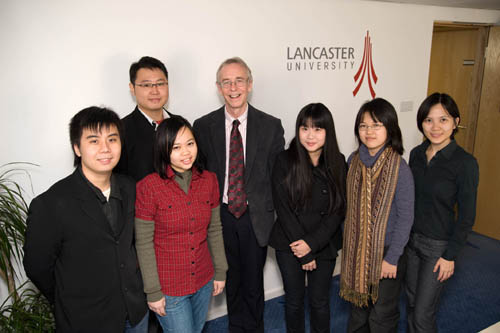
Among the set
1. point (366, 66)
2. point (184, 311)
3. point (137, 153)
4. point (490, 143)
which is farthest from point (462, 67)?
point (184, 311)

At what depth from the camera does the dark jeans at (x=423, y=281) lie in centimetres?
204

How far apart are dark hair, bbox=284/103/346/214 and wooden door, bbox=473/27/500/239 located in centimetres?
307

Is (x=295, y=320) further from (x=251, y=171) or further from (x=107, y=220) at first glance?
(x=107, y=220)

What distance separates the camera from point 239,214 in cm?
229

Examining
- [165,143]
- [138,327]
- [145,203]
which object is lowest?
[138,327]

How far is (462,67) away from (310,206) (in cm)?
347

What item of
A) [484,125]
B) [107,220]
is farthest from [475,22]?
[107,220]

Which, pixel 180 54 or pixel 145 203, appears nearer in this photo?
pixel 145 203

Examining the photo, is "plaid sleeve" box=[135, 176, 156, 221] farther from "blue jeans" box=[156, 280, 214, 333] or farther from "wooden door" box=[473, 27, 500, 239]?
"wooden door" box=[473, 27, 500, 239]

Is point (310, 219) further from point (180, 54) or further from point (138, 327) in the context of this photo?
point (180, 54)

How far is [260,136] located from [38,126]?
4.34ft

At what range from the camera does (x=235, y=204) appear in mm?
2275

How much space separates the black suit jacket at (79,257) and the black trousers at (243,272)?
32.6 inches

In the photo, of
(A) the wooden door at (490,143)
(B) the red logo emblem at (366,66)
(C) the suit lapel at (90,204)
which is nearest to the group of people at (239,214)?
(C) the suit lapel at (90,204)
